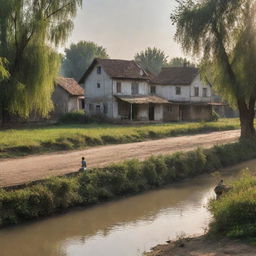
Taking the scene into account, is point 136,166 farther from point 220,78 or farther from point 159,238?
point 220,78

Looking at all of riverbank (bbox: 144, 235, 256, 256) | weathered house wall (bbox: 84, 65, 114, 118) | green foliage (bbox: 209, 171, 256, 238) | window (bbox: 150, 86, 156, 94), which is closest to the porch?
weathered house wall (bbox: 84, 65, 114, 118)

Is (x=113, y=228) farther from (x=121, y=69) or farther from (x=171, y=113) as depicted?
(x=171, y=113)

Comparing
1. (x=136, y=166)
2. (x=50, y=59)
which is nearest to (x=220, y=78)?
(x=50, y=59)

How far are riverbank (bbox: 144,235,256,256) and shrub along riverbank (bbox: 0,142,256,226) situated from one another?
4.40 meters

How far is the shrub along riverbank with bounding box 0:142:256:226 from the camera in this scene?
502 inches

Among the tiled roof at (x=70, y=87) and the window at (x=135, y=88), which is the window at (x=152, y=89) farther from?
the tiled roof at (x=70, y=87)

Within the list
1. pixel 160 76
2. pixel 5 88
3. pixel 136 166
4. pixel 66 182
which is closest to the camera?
pixel 66 182

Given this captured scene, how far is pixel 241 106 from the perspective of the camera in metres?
29.0

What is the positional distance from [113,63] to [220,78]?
20.5 meters

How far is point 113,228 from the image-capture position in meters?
12.9

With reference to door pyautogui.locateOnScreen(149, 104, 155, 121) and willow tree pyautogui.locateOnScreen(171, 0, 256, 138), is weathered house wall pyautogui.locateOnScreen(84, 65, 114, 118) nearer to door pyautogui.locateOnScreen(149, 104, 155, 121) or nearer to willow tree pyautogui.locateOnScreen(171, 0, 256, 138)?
door pyautogui.locateOnScreen(149, 104, 155, 121)

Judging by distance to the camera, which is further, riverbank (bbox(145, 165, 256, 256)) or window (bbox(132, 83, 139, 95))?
window (bbox(132, 83, 139, 95))

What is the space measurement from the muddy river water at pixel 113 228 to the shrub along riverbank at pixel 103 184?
38 centimetres

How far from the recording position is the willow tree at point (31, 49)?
25484mm
